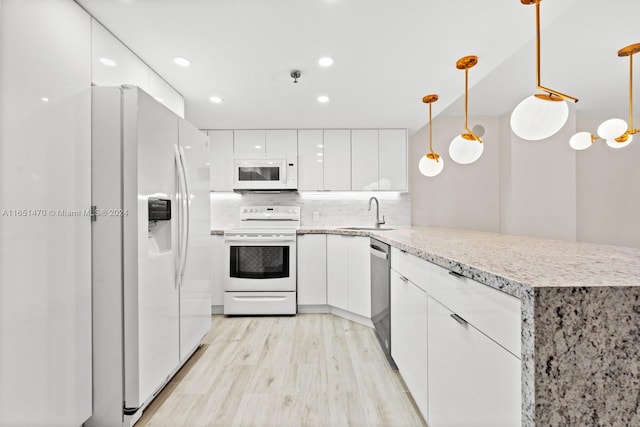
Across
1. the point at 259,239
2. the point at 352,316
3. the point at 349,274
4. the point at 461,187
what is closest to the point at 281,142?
the point at 259,239

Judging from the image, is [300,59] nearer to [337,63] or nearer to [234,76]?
[337,63]

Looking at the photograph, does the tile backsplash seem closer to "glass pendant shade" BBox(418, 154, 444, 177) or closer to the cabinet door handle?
"glass pendant shade" BBox(418, 154, 444, 177)

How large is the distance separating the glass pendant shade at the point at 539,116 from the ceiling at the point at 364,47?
A: 69 centimetres

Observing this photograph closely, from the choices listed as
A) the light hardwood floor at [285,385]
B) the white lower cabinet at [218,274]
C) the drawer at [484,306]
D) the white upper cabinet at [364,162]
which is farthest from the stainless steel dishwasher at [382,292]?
the white lower cabinet at [218,274]

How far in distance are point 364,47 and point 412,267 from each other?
4.74 feet

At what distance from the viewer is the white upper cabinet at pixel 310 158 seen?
12.2ft

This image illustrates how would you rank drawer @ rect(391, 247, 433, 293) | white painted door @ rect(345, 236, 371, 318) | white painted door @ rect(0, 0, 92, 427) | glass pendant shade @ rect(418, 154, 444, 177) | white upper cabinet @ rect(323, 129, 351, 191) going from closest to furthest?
white painted door @ rect(0, 0, 92, 427), drawer @ rect(391, 247, 433, 293), glass pendant shade @ rect(418, 154, 444, 177), white painted door @ rect(345, 236, 371, 318), white upper cabinet @ rect(323, 129, 351, 191)

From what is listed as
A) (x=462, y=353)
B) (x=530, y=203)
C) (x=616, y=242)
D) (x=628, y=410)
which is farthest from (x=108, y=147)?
(x=616, y=242)

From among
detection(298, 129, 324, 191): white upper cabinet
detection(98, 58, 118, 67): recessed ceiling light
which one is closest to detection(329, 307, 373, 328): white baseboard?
detection(298, 129, 324, 191): white upper cabinet

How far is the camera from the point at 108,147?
4.86 feet

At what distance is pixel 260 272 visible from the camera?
10.4 feet

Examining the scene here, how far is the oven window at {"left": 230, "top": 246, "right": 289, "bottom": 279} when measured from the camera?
3.18 metres

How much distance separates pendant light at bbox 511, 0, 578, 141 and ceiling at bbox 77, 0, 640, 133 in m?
0.60

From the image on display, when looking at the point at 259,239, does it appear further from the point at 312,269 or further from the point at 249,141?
the point at 249,141
